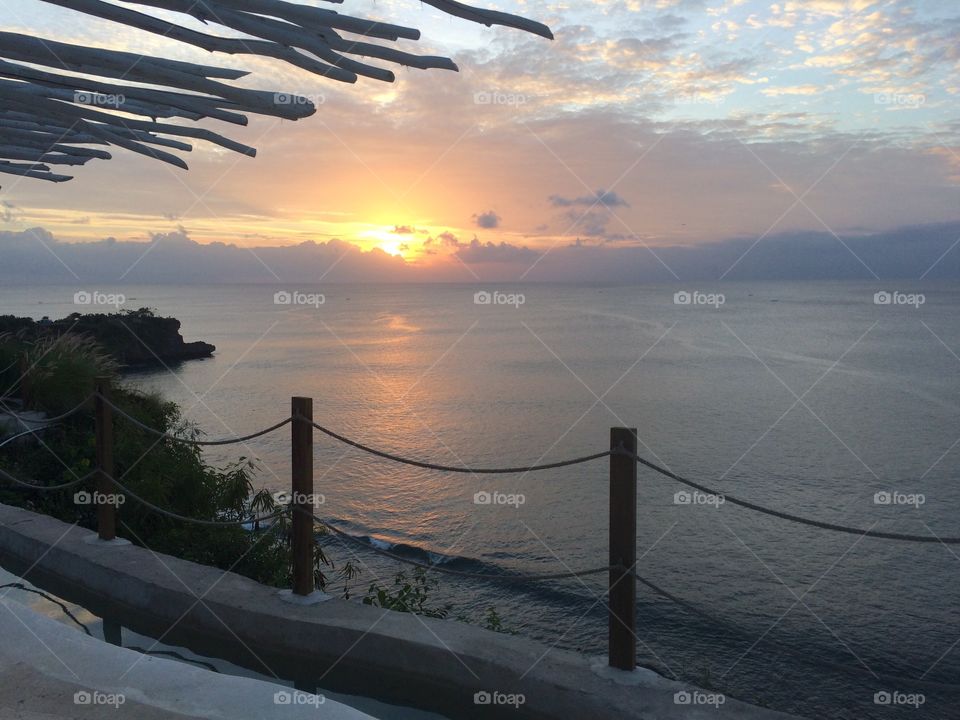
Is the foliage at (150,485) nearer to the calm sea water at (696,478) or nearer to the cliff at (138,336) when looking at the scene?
the calm sea water at (696,478)

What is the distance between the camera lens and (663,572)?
11.7 m

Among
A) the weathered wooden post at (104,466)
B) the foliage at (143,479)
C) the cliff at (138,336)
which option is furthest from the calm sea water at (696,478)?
the weathered wooden post at (104,466)

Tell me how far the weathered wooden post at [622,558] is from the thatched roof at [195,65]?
2.10m

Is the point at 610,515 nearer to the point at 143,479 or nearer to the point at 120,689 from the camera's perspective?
the point at 120,689

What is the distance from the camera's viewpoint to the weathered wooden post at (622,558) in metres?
3.94

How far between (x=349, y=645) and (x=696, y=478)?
15.5 meters

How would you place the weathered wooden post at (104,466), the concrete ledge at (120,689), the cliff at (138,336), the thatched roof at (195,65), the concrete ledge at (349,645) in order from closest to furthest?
the thatched roof at (195,65) < the concrete ledge at (120,689) < the concrete ledge at (349,645) < the weathered wooden post at (104,466) < the cliff at (138,336)

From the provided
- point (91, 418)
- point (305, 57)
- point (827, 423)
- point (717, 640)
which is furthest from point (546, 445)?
point (305, 57)

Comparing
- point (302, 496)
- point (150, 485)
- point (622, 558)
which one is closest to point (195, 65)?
point (302, 496)

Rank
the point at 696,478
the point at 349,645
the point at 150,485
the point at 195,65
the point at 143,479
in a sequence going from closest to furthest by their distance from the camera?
the point at 195,65 → the point at 349,645 → the point at 150,485 → the point at 143,479 → the point at 696,478

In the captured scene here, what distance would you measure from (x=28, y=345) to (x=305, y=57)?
11899 millimetres

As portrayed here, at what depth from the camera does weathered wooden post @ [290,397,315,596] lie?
4777mm

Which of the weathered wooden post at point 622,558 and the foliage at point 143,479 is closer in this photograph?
the weathered wooden post at point 622,558

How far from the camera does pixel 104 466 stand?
5.79 metres
